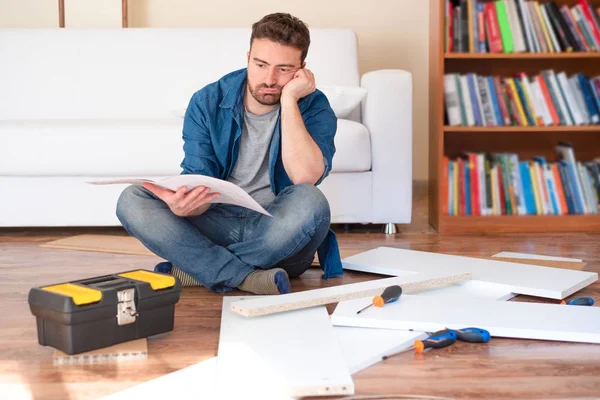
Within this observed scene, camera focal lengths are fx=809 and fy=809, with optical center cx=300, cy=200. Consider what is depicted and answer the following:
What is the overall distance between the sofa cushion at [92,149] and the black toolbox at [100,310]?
148 centimetres

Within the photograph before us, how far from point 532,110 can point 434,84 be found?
1.34 ft

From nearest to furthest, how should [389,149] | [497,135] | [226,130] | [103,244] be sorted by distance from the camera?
1. [226,130]
2. [103,244]
3. [389,149]
4. [497,135]

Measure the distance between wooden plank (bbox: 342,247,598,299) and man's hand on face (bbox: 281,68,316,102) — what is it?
22.1 inches

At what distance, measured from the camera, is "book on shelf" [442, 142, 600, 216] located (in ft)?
10.8

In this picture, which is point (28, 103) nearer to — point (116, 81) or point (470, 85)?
point (116, 81)

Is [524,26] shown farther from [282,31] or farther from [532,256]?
[282,31]

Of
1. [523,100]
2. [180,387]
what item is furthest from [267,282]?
[523,100]

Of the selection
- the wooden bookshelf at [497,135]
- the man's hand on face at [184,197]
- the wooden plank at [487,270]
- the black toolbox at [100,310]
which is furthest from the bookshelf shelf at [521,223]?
the black toolbox at [100,310]

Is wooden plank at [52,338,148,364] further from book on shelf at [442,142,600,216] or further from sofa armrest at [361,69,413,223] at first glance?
book on shelf at [442,142,600,216]

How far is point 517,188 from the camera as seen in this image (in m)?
3.29

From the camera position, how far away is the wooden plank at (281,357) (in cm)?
126

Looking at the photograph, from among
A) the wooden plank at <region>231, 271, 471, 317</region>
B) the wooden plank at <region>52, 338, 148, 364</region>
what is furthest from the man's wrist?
the wooden plank at <region>52, 338, 148, 364</region>

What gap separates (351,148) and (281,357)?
174 centimetres

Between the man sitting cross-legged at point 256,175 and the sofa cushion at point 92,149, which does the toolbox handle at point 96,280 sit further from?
the sofa cushion at point 92,149
